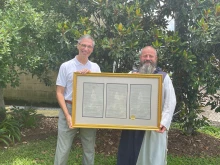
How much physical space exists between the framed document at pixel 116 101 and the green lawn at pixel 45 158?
1.55 meters

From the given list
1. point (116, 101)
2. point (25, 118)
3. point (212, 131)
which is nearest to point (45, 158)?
point (25, 118)

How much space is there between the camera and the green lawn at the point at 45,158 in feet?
15.3

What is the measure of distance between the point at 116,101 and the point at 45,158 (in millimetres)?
2070

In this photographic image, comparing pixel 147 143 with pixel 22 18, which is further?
pixel 22 18

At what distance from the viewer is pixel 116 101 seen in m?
3.38

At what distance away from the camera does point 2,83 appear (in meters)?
4.98

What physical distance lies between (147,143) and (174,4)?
2.39 meters

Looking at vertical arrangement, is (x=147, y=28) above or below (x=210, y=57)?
above

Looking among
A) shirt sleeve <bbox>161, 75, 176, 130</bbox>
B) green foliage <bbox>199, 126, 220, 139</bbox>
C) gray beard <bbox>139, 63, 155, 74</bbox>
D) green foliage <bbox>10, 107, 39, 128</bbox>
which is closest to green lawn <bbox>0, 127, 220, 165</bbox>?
green foliage <bbox>10, 107, 39, 128</bbox>

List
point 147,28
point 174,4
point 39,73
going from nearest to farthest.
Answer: point 174,4 < point 147,28 < point 39,73

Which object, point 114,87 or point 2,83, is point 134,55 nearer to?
point 114,87

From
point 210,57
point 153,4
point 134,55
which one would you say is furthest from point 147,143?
point 153,4

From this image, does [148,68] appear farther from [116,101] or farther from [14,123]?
[14,123]

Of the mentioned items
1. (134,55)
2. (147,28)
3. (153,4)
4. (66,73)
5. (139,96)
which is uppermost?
(153,4)
